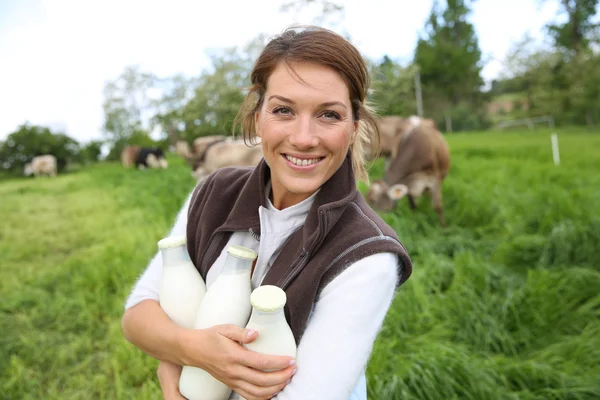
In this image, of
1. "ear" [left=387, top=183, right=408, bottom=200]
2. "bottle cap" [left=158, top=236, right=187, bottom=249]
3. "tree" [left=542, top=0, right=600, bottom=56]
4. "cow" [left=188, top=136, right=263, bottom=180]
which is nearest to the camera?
"bottle cap" [left=158, top=236, right=187, bottom=249]

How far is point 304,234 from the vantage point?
958 millimetres

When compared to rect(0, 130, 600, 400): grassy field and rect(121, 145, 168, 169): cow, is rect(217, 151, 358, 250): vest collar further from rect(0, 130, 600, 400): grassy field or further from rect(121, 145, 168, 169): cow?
rect(121, 145, 168, 169): cow

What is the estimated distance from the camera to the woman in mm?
813

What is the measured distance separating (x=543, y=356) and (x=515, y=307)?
41cm

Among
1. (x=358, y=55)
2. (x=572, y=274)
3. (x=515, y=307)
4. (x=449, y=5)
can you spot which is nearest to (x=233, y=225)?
(x=358, y=55)

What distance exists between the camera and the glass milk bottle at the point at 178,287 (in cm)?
98

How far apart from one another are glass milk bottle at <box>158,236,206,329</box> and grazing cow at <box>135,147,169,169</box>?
15324 millimetres

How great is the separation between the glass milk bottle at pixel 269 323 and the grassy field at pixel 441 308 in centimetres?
134

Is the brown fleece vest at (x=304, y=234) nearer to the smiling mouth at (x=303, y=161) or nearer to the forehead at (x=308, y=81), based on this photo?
the smiling mouth at (x=303, y=161)

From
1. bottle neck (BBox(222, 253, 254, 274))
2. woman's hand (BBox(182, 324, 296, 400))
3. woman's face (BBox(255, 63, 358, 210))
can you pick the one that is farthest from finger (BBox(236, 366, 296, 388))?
woman's face (BBox(255, 63, 358, 210))

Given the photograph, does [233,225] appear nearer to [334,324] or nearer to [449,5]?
[334,324]

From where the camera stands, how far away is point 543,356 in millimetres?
2268

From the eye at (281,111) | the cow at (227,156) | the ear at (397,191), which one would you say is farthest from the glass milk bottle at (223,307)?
the cow at (227,156)

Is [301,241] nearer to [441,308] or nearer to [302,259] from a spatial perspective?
[302,259]
